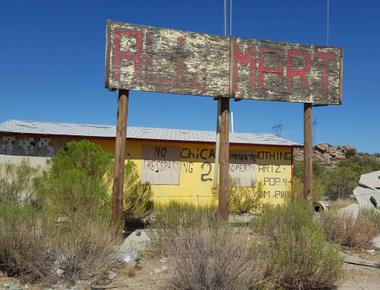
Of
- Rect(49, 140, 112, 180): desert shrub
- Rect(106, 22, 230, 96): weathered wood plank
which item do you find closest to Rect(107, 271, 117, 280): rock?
Rect(106, 22, 230, 96): weathered wood plank

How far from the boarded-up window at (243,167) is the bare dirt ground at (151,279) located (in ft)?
36.7

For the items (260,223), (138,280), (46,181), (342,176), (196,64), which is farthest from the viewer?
(342,176)

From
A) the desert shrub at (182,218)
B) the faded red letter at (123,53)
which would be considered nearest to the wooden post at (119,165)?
the faded red letter at (123,53)

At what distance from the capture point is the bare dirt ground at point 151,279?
6.71 metres

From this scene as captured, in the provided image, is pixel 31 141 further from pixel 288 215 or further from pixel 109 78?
pixel 288 215

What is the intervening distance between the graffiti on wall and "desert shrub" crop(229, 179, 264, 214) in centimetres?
683

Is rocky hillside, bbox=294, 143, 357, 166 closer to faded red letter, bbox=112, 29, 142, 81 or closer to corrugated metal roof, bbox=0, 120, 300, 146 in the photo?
corrugated metal roof, bbox=0, 120, 300, 146

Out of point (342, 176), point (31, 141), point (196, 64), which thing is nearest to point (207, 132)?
point (31, 141)

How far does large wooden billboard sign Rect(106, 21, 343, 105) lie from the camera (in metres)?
9.71

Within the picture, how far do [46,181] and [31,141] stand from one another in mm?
6053

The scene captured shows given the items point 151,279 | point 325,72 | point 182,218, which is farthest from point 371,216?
point 151,279

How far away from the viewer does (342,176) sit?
92.8 feet

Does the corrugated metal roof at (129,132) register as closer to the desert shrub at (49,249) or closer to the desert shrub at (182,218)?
the desert shrub at (182,218)

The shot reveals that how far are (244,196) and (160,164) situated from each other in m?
3.70
